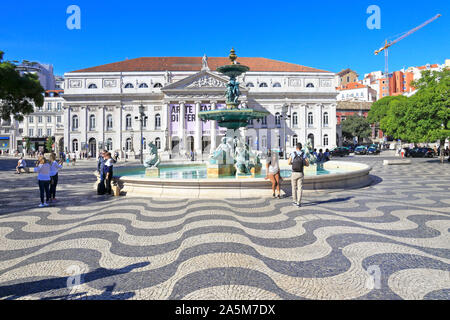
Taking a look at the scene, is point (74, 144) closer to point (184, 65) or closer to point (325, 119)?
point (184, 65)

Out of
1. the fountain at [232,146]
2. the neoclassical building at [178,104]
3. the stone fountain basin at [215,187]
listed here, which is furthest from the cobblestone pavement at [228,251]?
the neoclassical building at [178,104]

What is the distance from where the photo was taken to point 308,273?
9.90ft

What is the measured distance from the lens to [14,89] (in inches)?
812

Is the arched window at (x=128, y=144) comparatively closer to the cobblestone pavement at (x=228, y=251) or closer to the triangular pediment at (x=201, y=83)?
the triangular pediment at (x=201, y=83)

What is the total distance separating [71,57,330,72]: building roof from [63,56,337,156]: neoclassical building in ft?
0.66

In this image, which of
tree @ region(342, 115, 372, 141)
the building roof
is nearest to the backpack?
the building roof

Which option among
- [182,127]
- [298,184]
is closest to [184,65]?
[182,127]

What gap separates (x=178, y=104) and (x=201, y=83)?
537cm

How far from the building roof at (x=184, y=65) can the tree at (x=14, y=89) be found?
78.8 feet

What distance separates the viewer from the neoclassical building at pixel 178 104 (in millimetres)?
43250

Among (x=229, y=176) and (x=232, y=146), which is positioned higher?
(x=232, y=146)

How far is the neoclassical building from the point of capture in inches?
1703

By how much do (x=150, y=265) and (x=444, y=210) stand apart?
6883 mm
